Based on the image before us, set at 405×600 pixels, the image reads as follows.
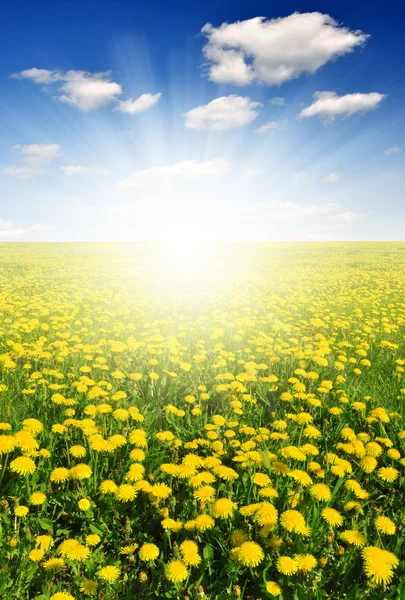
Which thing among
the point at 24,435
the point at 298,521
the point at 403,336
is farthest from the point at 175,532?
the point at 403,336

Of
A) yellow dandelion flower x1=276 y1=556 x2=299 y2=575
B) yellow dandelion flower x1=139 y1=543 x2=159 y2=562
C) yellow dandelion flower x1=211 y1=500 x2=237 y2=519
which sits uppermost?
yellow dandelion flower x1=211 y1=500 x2=237 y2=519

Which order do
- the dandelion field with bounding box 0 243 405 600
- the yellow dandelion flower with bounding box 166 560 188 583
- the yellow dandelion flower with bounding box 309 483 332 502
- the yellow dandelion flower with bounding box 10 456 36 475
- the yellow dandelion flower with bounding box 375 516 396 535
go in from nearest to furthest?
the yellow dandelion flower with bounding box 166 560 188 583, the dandelion field with bounding box 0 243 405 600, the yellow dandelion flower with bounding box 375 516 396 535, the yellow dandelion flower with bounding box 309 483 332 502, the yellow dandelion flower with bounding box 10 456 36 475

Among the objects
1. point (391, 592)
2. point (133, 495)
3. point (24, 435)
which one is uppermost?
point (24, 435)

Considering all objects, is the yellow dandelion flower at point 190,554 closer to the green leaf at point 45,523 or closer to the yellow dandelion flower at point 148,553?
the yellow dandelion flower at point 148,553

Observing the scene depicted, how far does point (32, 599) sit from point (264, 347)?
4185 mm

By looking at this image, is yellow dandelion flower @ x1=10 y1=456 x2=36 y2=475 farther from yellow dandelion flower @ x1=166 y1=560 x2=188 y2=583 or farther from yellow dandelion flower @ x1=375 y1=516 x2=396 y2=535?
yellow dandelion flower @ x1=375 y1=516 x2=396 y2=535

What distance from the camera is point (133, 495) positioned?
2242 mm

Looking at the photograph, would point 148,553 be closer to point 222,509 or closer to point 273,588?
point 222,509

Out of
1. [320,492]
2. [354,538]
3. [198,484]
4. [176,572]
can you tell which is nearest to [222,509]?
[198,484]

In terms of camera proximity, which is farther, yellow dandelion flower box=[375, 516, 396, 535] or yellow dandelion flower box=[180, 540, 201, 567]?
yellow dandelion flower box=[375, 516, 396, 535]

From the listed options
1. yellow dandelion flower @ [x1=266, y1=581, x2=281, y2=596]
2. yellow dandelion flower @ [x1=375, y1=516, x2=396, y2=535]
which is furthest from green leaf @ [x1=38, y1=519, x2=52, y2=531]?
yellow dandelion flower @ [x1=375, y1=516, x2=396, y2=535]

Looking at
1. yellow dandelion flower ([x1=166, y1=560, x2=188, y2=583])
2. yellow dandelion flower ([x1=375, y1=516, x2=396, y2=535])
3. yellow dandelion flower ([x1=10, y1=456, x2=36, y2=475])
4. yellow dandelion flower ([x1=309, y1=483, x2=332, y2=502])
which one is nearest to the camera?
yellow dandelion flower ([x1=166, y1=560, x2=188, y2=583])

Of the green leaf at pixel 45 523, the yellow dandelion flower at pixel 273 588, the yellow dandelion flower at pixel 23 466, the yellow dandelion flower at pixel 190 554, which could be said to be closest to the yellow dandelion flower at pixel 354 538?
the yellow dandelion flower at pixel 273 588

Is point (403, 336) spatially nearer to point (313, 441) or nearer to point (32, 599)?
point (313, 441)
